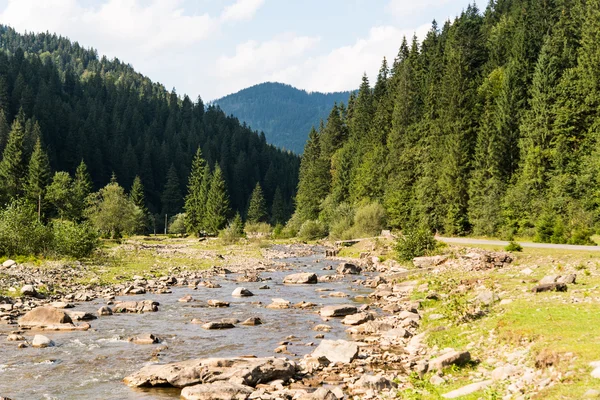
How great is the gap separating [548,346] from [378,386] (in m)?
4.54

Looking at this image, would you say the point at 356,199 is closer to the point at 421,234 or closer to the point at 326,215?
the point at 326,215

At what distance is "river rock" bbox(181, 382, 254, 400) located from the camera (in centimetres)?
1327

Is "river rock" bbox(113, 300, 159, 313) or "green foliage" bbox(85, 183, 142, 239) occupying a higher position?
"green foliage" bbox(85, 183, 142, 239)

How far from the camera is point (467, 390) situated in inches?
471

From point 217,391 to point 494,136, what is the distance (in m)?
58.2

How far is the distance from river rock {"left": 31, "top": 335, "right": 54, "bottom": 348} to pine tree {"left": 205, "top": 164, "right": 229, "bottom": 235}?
94.5 meters

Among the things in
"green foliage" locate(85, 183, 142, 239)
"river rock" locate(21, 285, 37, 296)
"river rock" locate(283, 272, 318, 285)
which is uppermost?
"green foliage" locate(85, 183, 142, 239)

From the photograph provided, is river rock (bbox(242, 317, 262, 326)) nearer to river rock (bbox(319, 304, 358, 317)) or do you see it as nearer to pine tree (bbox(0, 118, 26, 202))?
river rock (bbox(319, 304, 358, 317))

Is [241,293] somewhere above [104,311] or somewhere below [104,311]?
below

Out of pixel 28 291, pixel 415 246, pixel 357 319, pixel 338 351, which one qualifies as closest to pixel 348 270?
pixel 415 246

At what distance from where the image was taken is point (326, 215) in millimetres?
100062

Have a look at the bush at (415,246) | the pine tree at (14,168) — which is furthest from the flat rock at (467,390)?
the pine tree at (14,168)

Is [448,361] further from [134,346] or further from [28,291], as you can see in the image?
[28,291]

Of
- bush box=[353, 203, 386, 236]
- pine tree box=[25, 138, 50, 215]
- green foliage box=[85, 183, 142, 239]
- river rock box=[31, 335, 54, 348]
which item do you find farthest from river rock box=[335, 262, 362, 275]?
pine tree box=[25, 138, 50, 215]
